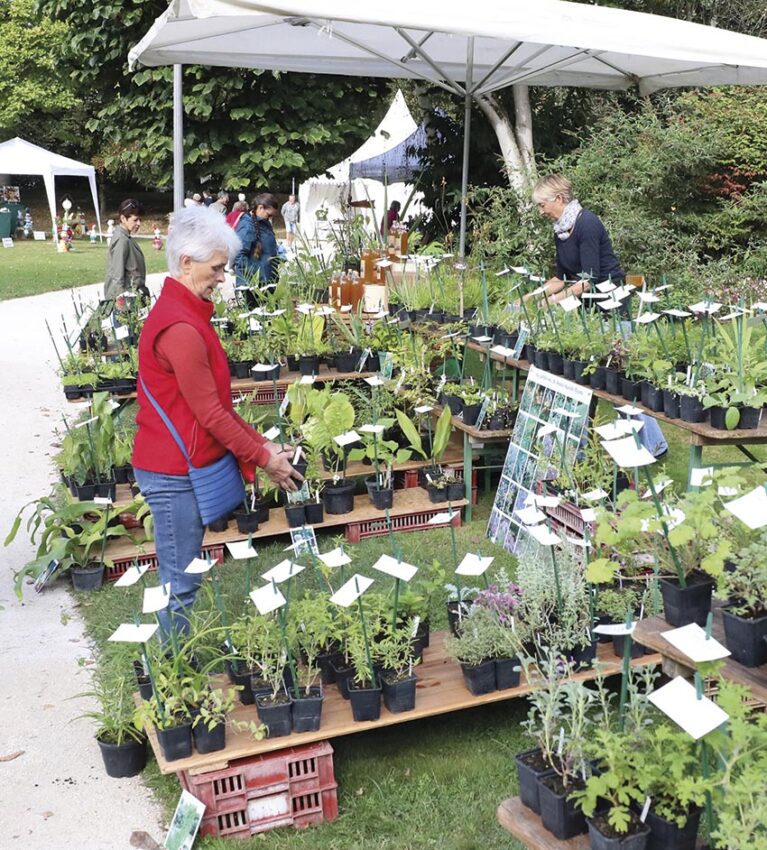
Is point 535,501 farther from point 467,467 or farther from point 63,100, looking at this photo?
point 63,100

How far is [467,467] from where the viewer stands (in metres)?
5.13

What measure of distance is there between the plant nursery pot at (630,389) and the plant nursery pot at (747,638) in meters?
2.02

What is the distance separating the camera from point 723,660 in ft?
7.14

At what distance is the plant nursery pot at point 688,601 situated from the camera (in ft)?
7.78

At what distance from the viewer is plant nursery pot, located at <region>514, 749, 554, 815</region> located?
225 cm

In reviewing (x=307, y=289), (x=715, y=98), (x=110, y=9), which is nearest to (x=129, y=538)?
(x=307, y=289)

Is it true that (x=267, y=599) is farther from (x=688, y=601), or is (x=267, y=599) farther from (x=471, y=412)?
(x=471, y=412)

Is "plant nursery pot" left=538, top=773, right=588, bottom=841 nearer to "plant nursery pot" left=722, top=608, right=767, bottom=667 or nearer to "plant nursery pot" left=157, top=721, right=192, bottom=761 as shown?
"plant nursery pot" left=722, top=608, right=767, bottom=667

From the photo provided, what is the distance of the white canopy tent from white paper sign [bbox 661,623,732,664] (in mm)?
3342

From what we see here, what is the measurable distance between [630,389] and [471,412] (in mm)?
1080

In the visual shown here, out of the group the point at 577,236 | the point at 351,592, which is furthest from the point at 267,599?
the point at 577,236

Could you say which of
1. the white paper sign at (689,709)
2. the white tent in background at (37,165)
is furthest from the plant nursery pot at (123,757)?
the white tent in background at (37,165)

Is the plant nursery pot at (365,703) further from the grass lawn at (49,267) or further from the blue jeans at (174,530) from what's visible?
the grass lawn at (49,267)

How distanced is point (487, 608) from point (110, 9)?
9.32 meters
